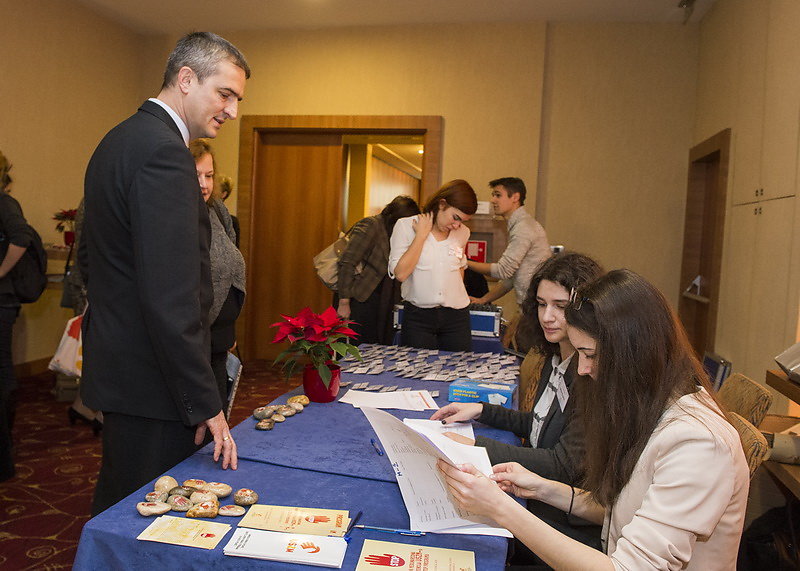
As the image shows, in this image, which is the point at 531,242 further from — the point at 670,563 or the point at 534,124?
the point at 670,563

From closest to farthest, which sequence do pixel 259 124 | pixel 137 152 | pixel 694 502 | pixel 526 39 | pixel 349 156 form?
pixel 694 502, pixel 137 152, pixel 526 39, pixel 259 124, pixel 349 156

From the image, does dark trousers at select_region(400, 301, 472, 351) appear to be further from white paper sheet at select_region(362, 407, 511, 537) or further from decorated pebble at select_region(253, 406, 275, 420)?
white paper sheet at select_region(362, 407, 511, 537)

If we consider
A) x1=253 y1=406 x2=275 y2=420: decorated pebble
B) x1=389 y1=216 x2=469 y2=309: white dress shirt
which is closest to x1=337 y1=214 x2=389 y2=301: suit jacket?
x1=389 y1=216 x2=469 y2=309: white dress shirt

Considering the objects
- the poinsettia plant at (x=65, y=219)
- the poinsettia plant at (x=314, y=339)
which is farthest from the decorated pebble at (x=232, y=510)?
the poinsettia plant at (x=65, y=219)

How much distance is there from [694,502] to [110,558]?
3.21ft

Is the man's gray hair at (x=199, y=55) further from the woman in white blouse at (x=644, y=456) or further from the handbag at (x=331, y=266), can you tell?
the handbag at (x=331, y=266)

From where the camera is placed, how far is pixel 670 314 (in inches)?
47.7

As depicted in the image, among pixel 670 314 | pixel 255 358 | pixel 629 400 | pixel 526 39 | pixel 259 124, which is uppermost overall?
pixel 526 39

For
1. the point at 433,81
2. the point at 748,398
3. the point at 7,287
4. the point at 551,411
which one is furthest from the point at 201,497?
the point at 433,81

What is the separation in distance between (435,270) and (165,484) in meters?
2.35

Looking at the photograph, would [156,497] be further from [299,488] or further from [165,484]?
[299,488]

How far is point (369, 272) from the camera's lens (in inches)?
169

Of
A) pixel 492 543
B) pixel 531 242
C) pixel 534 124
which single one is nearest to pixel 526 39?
pixel 534 124

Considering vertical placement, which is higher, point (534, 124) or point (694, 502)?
point (534, 124)
